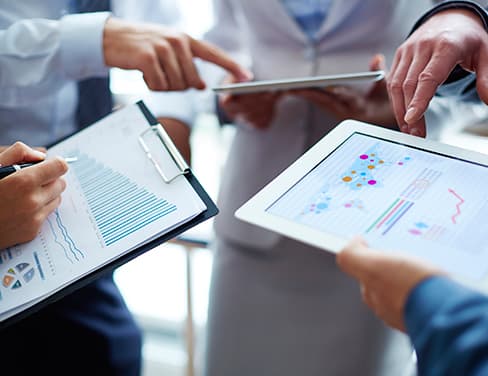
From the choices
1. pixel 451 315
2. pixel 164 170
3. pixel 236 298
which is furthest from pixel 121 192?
pixel 236 298

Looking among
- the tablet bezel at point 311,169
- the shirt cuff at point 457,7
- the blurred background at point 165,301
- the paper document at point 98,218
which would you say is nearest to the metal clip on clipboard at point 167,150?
the paper document at point 98,218

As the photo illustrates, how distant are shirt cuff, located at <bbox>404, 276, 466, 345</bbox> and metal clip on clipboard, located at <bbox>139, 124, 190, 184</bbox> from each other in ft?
0.94

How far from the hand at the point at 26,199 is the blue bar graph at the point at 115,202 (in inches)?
2.0

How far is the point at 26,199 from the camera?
0.53 meters

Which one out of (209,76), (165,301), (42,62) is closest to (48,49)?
(42,62)

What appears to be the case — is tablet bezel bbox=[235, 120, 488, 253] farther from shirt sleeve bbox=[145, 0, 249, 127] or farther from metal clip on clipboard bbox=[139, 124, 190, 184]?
shirt sleeve bbox=[145, 0, 249, 127]

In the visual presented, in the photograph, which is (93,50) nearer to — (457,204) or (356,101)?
(356,101)

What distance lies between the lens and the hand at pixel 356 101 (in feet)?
2.23

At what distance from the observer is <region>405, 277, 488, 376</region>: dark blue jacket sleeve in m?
0.32

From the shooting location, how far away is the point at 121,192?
568mm

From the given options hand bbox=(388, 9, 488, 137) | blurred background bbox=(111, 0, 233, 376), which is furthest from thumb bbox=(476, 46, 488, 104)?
blurred background bbox=(111, 0, 233, 376)

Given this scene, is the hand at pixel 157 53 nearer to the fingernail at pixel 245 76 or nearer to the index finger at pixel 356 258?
the fingernail at pixel 245 76

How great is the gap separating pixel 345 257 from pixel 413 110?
20 cm

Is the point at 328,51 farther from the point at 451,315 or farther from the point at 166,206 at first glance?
the point at 451,315
